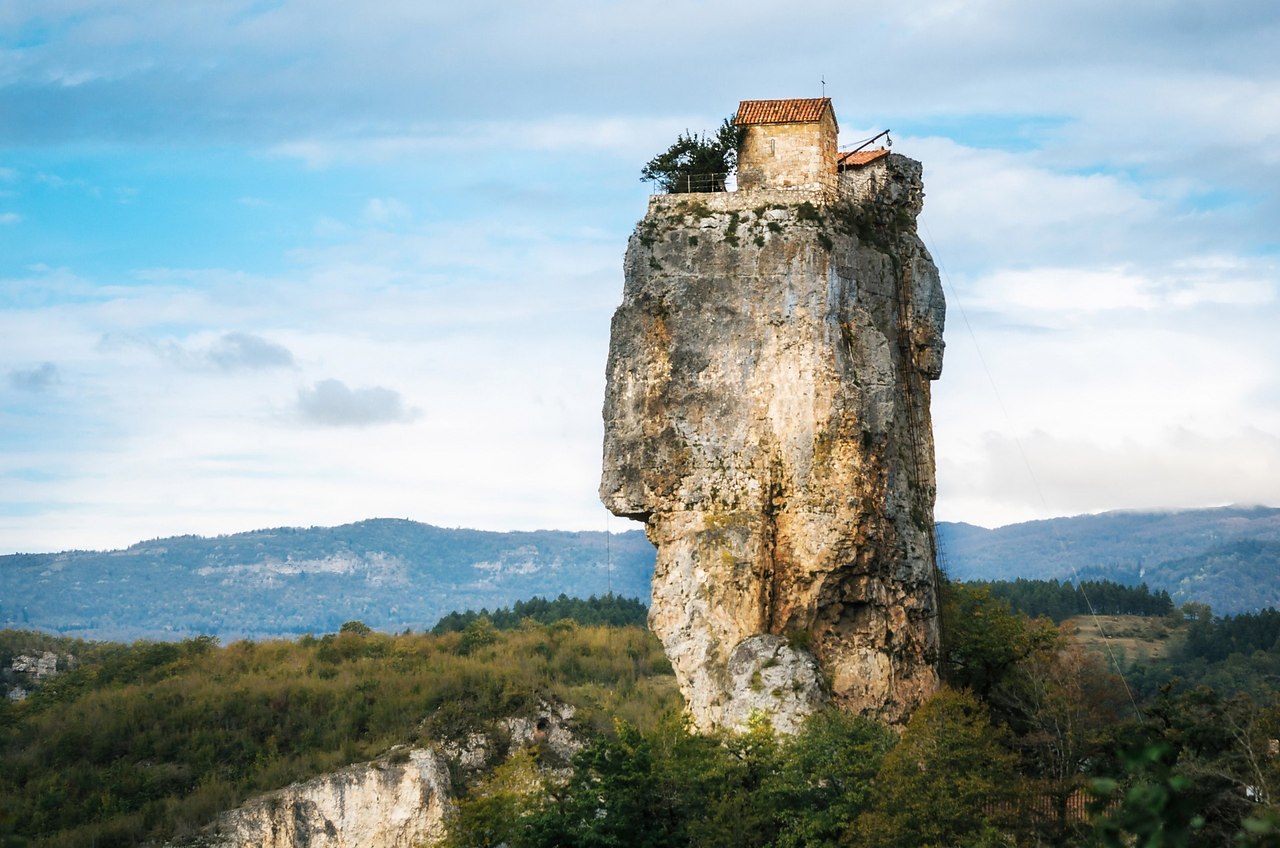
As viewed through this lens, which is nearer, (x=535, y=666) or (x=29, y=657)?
(x=535, y=666)

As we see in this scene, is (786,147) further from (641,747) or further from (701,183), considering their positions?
(641,747)

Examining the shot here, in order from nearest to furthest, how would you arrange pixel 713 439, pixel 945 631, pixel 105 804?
pixel 713 439
pixel 945 631
pixel 105 804

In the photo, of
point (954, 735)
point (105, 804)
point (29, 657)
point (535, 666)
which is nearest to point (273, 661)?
point (535, 666)

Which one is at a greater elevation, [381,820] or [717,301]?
A: [717,301]

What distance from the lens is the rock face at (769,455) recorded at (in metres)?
39.9

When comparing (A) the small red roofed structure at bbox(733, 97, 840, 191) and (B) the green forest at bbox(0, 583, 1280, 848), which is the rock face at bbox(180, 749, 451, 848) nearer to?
(B) the green forest at bbox(0, 583, 1280, 848)

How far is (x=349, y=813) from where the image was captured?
58.7 meters

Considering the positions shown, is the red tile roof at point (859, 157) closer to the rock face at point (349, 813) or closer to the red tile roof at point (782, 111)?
the red tile roof at point (782, 111)

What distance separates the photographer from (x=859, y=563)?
40.5m

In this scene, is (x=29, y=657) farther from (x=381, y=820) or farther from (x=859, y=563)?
(x=859, y=563)

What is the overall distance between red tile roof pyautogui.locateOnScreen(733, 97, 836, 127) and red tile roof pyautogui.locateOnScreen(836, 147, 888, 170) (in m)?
2.10

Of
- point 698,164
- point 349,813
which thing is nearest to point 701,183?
point 698,164

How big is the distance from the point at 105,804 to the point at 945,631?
3111 cm

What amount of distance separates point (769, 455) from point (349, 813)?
2608 cm
